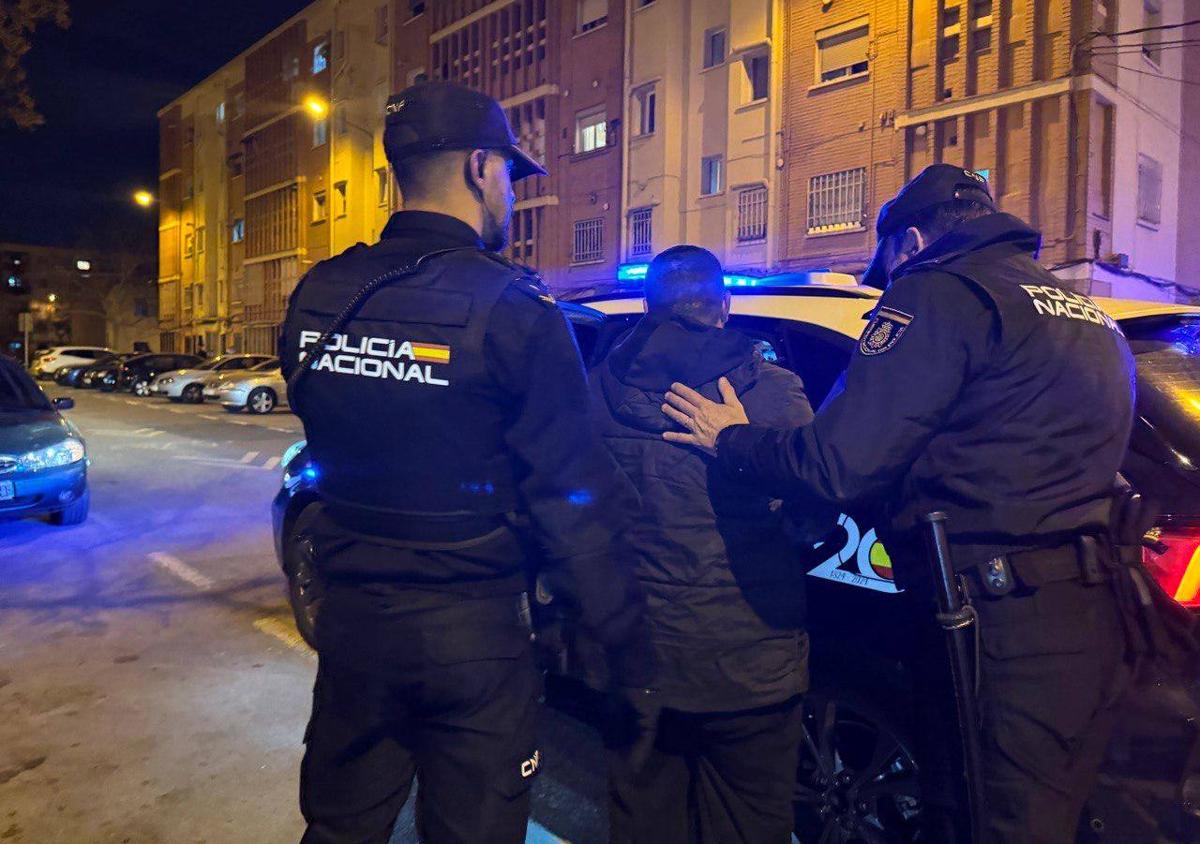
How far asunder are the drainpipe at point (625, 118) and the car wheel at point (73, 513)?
55.9 feet

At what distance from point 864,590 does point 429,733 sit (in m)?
1.31

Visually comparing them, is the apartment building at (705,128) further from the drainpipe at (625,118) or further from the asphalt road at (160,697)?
the asphalt road at (160,697)

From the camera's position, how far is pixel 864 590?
94.4 inches

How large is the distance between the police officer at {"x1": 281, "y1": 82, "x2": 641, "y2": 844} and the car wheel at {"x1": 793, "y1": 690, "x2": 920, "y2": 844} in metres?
1.13

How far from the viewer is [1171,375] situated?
232 cm

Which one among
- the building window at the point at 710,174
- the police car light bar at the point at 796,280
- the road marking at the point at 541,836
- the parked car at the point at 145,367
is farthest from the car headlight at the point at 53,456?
the parked car at the point at 145,367

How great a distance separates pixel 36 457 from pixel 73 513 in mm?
932

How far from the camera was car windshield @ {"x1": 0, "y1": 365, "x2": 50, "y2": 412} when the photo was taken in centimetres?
755

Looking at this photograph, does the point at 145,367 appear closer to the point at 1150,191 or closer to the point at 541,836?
the point at 1150,191

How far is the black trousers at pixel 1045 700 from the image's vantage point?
175 centimetres

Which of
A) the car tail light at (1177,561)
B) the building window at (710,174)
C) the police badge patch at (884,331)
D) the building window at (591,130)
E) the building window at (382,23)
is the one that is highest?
the building window at (382,23)

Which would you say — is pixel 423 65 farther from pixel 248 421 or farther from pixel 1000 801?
pixel 1000 801

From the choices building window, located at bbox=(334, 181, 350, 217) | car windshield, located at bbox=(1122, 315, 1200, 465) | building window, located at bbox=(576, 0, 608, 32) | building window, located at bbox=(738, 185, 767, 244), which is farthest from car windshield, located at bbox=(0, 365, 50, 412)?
building window, located at bbox=(334, 181, 350, 217)

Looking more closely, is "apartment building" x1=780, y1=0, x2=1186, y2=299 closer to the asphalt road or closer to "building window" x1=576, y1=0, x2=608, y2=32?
"building window" x1=576, y1=0, x2=608, y2=32
